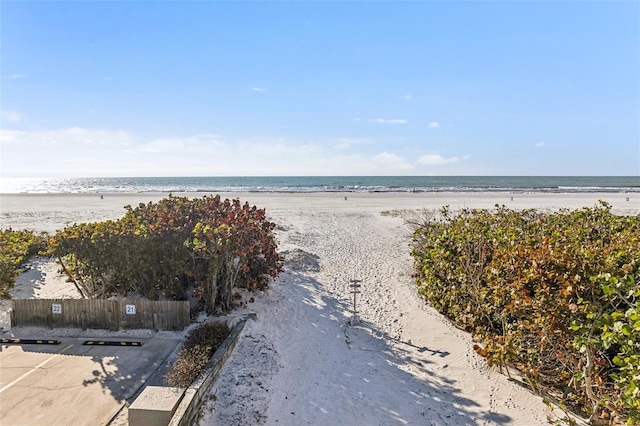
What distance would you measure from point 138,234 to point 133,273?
113cm

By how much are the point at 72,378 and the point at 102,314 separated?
2.14m

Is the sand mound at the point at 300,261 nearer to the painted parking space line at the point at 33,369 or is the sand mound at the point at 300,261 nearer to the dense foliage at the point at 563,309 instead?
the dense foliage at the point at 563,309

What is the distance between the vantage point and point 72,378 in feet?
22.6

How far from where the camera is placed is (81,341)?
8383mm

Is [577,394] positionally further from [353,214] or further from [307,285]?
[353,214]

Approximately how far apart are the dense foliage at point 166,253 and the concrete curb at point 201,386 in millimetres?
1916

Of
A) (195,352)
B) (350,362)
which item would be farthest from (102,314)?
(350,362)

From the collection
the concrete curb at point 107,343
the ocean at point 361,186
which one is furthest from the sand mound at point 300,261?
the ocean at point 361,186

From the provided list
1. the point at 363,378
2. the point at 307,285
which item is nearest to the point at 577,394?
the point at 363,378

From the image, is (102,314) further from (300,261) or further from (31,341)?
(300,261)

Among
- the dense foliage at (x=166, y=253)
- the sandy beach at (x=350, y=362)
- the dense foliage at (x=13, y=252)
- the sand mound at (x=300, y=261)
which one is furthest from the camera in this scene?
the sand mound at (x=300, y=261)

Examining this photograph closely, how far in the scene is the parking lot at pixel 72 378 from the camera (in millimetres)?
5949

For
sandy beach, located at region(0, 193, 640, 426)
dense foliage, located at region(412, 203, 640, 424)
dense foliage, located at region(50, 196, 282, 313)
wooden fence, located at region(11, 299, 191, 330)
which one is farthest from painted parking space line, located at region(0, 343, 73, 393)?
dense foliage, located at region(412, 203, 640, 424)

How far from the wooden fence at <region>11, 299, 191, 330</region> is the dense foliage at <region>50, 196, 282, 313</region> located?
2.56 ft
